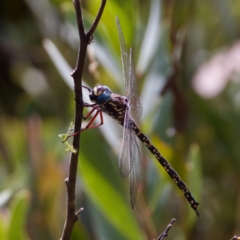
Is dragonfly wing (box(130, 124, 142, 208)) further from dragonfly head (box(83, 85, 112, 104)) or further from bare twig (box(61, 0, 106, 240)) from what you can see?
bare twig (box(61, 0, 106, 240))

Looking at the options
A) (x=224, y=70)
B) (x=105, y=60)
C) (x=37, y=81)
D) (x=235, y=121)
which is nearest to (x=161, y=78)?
(x=105, y=60)

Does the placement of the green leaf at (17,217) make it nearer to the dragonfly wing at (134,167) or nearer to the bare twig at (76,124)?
the dragonfly wing at (134,167)

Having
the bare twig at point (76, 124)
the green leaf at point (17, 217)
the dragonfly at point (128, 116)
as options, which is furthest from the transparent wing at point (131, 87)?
the bare twig at point (76, 124)

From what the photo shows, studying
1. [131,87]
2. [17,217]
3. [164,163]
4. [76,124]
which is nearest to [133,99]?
[131,87]

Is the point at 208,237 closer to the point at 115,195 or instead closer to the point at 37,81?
the point at 115,195

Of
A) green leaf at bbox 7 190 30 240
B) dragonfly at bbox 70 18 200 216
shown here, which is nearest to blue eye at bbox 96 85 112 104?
dragonfly at bbox 70 18 200 216
